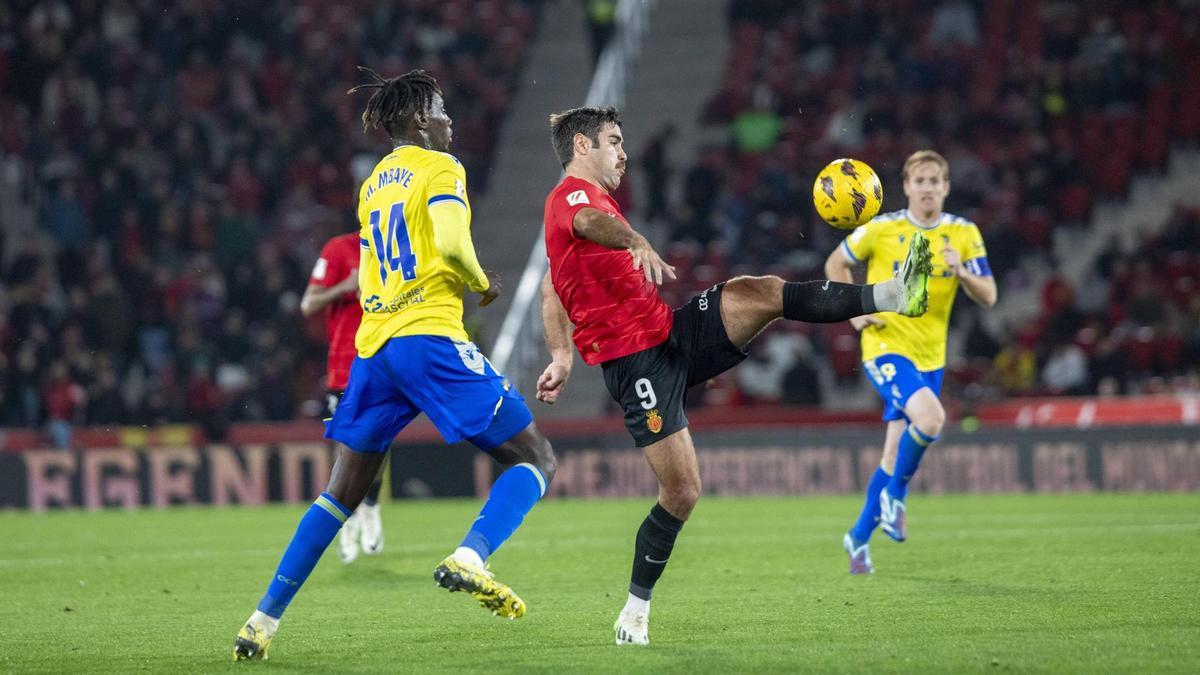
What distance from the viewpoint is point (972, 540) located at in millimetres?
11867

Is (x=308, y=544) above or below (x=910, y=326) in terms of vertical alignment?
below

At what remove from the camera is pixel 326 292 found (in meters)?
11.4

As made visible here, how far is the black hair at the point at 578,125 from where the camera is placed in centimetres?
739

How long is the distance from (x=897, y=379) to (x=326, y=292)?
13.0ft

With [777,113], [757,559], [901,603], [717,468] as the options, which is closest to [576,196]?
[901,603]

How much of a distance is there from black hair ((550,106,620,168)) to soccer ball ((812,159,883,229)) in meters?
1.44

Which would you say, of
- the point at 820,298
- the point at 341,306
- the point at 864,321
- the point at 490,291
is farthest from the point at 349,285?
the point at 820,298

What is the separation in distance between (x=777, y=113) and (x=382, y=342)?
710 inches

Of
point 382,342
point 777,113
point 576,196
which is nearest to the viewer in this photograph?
point 382,342

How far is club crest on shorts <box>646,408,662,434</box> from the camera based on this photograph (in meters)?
7.01

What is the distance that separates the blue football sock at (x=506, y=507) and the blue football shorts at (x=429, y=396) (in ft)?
0.54

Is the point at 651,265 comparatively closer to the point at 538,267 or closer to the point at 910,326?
the point at 910,326

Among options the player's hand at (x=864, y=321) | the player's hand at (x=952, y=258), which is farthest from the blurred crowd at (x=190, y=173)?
the player's hand at (x=952, y=258)

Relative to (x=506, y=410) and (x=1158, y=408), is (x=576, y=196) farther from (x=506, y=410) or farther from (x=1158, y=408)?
(x=1158, y=408)
